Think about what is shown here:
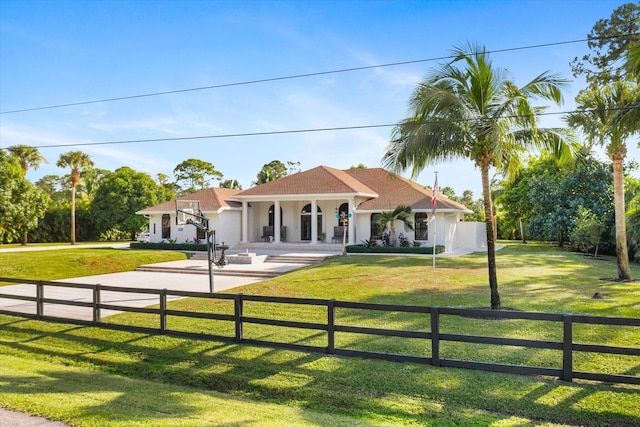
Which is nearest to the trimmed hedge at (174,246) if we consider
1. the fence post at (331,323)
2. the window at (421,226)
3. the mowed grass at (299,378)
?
the window at (421,226)

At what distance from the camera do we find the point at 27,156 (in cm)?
4559

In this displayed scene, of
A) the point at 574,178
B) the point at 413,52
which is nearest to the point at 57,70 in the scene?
the point at 413,52

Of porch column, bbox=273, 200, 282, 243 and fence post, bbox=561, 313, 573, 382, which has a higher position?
porch column, bbox=273, 200, 282, 243

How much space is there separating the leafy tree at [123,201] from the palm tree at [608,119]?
40.8 meters

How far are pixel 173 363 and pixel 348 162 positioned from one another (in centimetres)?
4168

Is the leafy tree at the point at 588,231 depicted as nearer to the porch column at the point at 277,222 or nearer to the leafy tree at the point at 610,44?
the leafy tree at the point at 610,44

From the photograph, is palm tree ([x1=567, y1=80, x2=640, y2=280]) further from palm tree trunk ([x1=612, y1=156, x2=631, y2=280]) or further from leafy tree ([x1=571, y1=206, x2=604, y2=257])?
leafy tree ([x1=571, y1=206, x2=604, y2=257])

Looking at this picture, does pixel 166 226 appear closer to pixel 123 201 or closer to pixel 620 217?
pixel 123 201

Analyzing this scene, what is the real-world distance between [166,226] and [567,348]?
31.4m

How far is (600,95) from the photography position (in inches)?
584

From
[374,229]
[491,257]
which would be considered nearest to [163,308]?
[491,257]

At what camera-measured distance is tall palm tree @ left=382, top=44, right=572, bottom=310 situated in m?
10.4

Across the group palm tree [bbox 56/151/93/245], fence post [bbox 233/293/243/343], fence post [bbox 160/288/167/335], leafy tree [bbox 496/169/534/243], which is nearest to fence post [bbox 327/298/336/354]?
fence post [bbox 233/293/243/343]

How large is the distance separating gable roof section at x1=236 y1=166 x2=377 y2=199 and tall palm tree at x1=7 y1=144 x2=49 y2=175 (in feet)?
88.8
